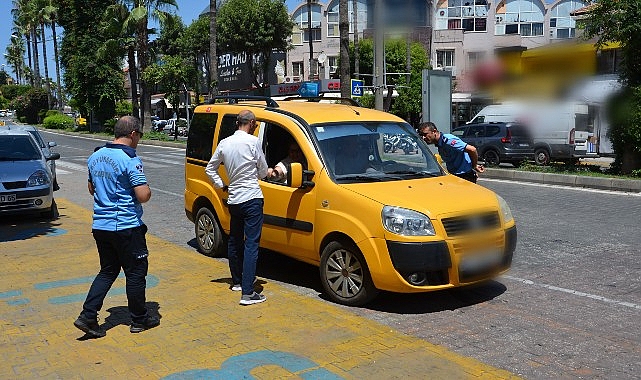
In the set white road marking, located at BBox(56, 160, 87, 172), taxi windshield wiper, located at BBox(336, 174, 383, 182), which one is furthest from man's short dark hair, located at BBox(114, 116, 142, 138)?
white road marking, located at BBox(56, 160, 87, 172)

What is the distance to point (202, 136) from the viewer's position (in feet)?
26.0

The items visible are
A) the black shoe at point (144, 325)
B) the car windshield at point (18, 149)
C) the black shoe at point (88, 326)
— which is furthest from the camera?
the car windshield at point (18, 149)

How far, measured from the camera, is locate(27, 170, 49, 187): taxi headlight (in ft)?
33.4

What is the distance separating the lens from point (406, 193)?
5.79 m

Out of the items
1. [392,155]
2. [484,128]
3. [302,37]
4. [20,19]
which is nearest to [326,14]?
[302,37]

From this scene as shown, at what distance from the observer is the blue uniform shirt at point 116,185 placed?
4.89 m

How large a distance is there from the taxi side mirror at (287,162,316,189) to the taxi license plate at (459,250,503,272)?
1.60 m

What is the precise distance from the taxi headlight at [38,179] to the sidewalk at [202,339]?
335cm

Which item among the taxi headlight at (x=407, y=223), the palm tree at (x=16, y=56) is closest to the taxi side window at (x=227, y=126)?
the taxi headlight at (x=407, y=223)

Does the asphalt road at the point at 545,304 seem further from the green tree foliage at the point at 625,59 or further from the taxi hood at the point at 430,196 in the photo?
the green tree foliage at the point at 625,59

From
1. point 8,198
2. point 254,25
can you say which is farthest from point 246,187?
point 254,25

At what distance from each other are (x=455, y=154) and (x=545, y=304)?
2495mm

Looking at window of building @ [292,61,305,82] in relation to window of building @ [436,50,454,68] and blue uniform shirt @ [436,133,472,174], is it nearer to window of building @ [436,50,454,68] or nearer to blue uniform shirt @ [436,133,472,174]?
window of building @ [436,50,454,68]

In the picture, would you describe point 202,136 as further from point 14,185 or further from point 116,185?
point 14,185
